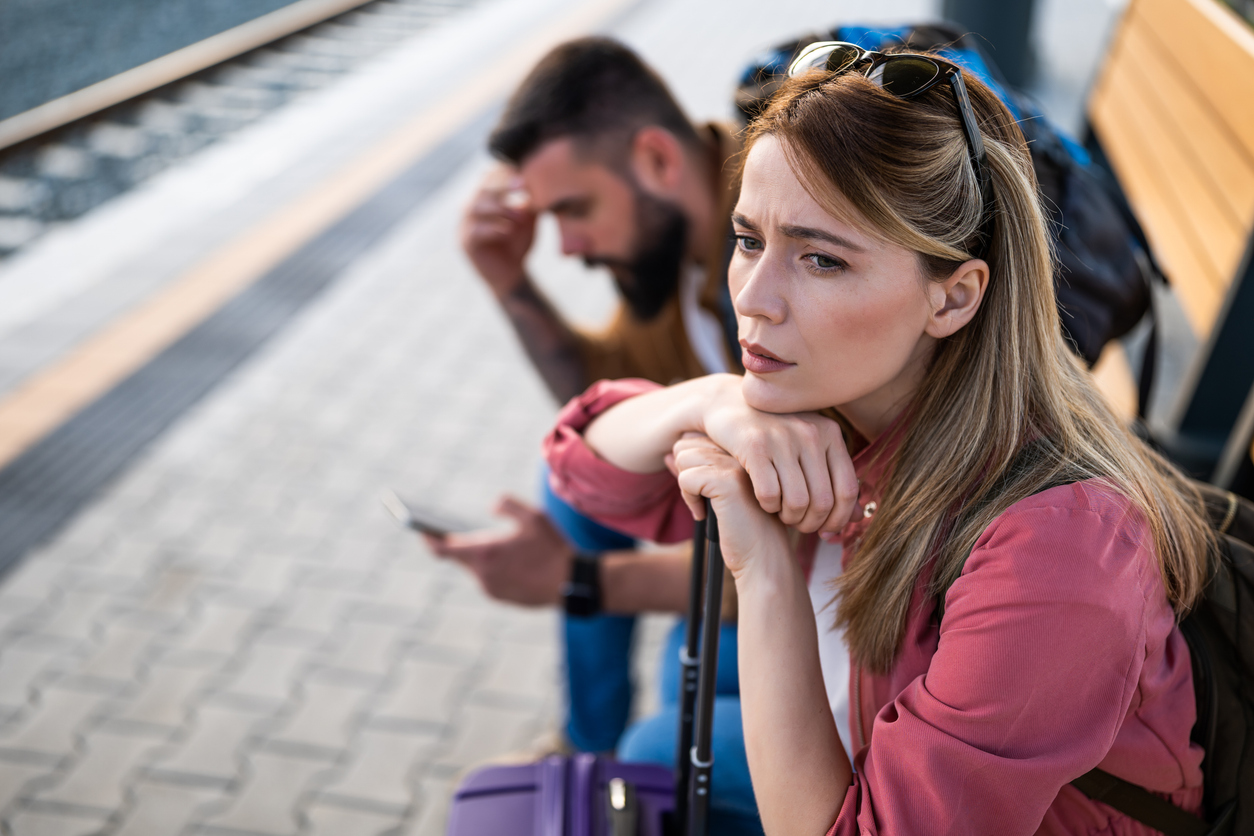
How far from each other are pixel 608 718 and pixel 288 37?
10.0m

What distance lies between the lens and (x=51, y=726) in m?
2.88

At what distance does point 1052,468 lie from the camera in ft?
3.81

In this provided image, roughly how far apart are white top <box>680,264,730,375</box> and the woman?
1.12m

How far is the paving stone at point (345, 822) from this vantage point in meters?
2.58

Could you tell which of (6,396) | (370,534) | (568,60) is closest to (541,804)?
(568,60)

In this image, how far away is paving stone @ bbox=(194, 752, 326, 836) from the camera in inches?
102

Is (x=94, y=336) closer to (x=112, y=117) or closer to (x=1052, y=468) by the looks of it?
(x=112, y=117)

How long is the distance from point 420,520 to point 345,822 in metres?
1.02

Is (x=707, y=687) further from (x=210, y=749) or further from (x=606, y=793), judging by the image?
(x=210, y=749)

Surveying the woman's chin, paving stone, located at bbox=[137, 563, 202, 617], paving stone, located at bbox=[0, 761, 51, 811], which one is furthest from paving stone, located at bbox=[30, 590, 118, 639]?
the woman's chin

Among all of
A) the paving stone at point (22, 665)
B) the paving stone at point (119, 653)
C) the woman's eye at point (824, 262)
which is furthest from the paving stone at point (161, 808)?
the woman's eye at point (824, 262)

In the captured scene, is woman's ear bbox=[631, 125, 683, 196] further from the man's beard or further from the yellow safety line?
the yellow safety line

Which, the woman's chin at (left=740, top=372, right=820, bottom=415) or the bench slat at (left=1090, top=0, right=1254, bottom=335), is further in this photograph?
the bench slat at (left=1090, top=0, right=1254, bottom=335)

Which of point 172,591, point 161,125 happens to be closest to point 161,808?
point 172,591
